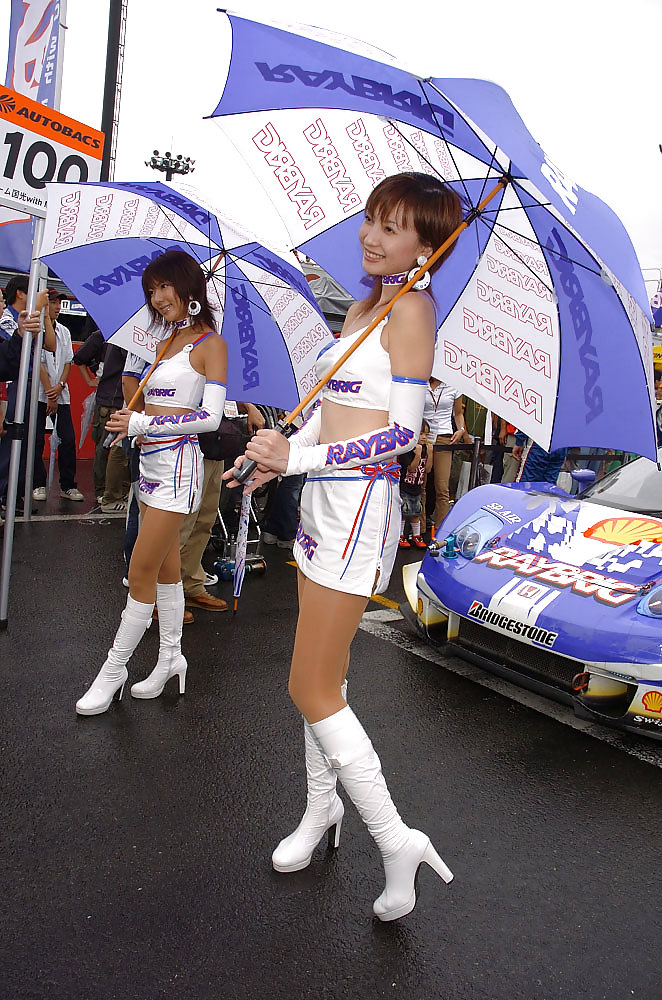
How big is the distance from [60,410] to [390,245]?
689cm

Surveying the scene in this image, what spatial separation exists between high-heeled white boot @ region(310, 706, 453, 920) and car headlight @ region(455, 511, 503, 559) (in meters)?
2.20

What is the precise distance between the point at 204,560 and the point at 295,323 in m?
3.01

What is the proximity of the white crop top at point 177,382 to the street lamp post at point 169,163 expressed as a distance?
27827 mm

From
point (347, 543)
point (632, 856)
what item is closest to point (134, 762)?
point (347, 543)

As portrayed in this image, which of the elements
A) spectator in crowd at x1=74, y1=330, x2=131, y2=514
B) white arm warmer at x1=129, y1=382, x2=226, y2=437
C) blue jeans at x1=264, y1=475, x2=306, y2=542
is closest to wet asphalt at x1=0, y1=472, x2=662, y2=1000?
white arm warmer at x1=129, y1=382, x2=226, y2=437

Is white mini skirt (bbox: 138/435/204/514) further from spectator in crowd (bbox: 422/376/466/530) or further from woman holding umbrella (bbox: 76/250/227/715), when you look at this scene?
spectator in crowd (bbox: 422/376/466/530)

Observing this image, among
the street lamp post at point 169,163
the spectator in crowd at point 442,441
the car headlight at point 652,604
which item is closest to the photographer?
the car headlight at point 652,604

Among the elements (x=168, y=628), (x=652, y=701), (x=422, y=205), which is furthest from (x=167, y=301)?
(x=652, y=701)

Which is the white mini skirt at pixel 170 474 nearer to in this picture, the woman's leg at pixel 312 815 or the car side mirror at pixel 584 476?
the woman's leg at pixel 312 815

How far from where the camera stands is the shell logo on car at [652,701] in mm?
3346

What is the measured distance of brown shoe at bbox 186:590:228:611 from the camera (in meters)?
5.22

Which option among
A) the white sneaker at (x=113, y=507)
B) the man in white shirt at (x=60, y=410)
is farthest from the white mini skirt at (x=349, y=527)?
the man in white shirt at (x=60, y=410)

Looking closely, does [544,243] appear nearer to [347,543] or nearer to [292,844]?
[347,543]

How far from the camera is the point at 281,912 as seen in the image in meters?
2.30
